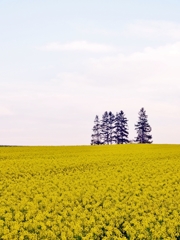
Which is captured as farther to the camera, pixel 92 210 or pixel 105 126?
pixel 105 126

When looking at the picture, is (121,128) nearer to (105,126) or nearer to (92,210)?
(105,126)

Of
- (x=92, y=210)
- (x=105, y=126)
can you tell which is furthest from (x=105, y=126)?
(x=92, y=210)

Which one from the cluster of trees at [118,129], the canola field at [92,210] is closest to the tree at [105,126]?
the cluster of trees at [118,129]

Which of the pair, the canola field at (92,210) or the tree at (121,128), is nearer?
the canola field at (92,210)

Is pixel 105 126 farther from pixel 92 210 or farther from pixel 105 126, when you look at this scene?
pixel 92 210

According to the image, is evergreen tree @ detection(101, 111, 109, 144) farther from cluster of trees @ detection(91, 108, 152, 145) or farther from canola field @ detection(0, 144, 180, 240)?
canola field @ detection(0, 144, 180, 240)

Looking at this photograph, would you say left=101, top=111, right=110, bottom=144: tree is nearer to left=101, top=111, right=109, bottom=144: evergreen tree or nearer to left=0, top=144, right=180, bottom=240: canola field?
left=101, top=111, right=109, bottom=144: evergreen tree

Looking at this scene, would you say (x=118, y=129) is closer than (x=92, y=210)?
No

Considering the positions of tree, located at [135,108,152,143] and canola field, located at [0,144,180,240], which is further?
tree, located at [135,108,152,143]

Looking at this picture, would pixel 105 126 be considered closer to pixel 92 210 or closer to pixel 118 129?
pixel 118 129

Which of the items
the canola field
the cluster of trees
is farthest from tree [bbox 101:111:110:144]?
the canola field

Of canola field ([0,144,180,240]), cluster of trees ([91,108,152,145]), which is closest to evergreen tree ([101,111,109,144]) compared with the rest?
cluster of trees ([91,108,152,145])

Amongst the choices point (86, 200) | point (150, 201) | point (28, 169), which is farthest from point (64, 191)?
point (28, 169)

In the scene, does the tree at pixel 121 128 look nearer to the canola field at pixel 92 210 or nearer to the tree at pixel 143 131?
the tree at pixel 143 131
